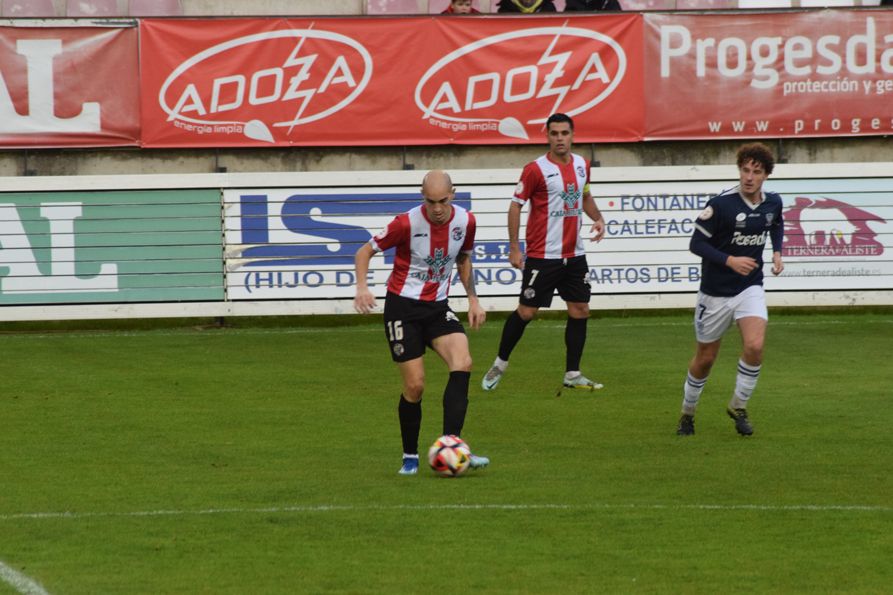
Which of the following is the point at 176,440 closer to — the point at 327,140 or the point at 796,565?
the point at 796,565

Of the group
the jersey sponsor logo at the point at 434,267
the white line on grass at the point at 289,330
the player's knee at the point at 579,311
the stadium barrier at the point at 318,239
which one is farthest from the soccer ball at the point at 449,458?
the stadium barrier at the point at 318,239

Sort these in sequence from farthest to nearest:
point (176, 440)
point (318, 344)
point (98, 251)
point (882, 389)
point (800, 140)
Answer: point (800, 140) < point (98, 251) < point (318, 344) < point (882, 389) < point (176, 440)

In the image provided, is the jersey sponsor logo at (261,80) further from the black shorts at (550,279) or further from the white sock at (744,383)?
the white sock at (744,383)

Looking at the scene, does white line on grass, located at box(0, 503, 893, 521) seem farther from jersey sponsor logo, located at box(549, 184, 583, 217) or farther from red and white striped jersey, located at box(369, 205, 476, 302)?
jersey sponsor logo, located at box(549, 184, 583, 217)

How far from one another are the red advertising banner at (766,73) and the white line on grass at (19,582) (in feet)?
49.5

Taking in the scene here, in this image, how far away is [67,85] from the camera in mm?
20438

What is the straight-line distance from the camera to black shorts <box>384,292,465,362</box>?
9891 mm

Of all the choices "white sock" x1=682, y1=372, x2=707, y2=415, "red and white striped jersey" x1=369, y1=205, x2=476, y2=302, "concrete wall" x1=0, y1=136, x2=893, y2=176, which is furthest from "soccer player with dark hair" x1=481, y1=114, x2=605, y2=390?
"concrete wall" x1=0, y1=136, x2=893, y2=176

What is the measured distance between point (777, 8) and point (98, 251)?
398 inches

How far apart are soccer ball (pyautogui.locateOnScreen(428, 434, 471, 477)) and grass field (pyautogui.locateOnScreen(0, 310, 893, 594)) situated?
4.0 inches

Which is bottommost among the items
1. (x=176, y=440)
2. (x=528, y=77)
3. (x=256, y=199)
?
(x=176, y=440)

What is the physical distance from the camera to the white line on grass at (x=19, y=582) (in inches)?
269

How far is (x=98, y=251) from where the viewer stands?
19719 millimetres

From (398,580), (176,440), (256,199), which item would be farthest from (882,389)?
(256,199)
